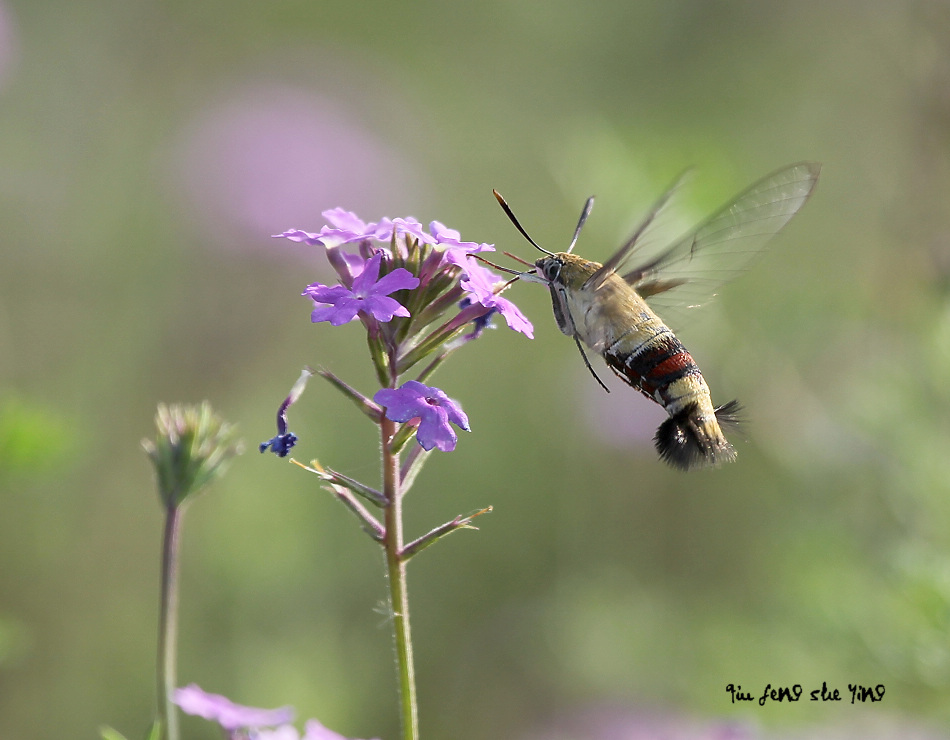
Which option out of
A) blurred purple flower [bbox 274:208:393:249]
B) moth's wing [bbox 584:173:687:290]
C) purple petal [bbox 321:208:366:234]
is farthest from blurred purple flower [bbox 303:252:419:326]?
moth's wing [bbox 584:173:687:290]

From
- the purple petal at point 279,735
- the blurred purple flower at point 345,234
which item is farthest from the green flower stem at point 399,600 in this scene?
the blurred purple flower at point 345,234

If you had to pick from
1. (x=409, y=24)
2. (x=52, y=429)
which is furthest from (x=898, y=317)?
(x=409, y=24)

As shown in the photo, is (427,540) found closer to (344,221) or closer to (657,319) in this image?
Answer: (344,221)

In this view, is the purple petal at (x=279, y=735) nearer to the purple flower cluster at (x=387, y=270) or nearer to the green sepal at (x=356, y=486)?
the green sepal at (x=356, y=486)

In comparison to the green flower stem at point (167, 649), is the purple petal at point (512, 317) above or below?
above

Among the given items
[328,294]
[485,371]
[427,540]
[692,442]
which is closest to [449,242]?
[328,294]

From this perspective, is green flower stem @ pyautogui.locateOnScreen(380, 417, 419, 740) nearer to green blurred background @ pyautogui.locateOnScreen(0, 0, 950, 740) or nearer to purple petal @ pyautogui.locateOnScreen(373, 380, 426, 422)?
purple petal @ pyautogui.locateOnScreen(373, 380, 426, 422)
